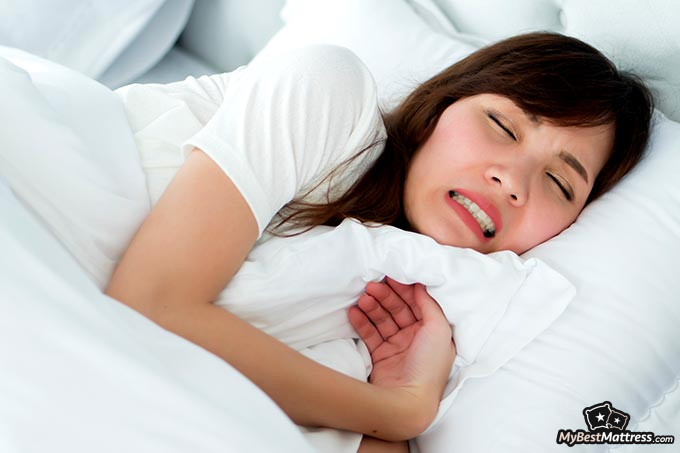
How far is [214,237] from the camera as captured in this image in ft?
2.78

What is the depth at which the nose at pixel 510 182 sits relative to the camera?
982mm

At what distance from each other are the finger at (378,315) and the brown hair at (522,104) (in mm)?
105

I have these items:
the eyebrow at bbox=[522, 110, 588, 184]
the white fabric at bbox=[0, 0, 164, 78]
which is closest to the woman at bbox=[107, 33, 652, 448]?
the eyebrow at bbox=[522, 110, 588, 184]

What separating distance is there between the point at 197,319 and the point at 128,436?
29 centimetres

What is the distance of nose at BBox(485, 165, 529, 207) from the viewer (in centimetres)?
98

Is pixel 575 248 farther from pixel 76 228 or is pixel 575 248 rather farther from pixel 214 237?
pixel 76 228

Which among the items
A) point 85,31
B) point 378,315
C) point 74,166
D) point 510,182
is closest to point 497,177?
point 510,182

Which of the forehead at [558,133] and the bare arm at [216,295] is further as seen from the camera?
the forehead at [558,133]

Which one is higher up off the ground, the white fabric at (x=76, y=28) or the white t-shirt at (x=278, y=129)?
the white t-shirt at (x=278, y=129)

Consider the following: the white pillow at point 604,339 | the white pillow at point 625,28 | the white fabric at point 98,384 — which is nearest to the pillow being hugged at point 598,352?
the white pillow at point 604,339

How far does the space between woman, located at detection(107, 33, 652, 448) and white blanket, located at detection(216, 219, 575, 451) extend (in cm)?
3

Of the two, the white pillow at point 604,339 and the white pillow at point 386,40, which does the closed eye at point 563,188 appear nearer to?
the white pillow at point 604,339

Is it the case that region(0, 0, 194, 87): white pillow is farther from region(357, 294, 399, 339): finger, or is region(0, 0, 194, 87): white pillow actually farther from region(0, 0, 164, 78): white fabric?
region(357, 294, 399, 339): finger

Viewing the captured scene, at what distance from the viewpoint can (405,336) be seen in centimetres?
102
